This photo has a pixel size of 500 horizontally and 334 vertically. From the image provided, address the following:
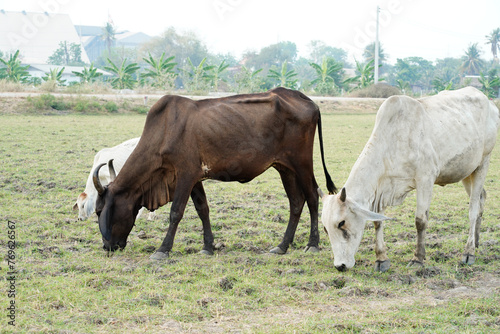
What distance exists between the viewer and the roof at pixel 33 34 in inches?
3009

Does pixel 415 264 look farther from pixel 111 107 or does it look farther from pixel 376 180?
pixel 111 107

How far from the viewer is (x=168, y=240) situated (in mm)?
6125

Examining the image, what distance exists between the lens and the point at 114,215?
625 centimetres

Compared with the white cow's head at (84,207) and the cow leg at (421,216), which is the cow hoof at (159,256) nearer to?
the white cow's head at (84,207)

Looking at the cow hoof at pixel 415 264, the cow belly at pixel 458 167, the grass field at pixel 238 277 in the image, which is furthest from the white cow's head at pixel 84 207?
the cow belly at pixel 458 167

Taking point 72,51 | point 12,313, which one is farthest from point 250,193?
point 72,51

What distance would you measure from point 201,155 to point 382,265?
2.24m

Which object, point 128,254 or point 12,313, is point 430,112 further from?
point 12,313

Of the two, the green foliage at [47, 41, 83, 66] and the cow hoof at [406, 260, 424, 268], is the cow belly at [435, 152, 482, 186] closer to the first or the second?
the cow hoof at [406, 260, 424, 268]

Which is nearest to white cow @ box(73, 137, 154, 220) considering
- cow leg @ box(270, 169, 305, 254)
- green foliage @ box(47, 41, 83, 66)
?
cow leg @ box(270, 169, 305, 254)

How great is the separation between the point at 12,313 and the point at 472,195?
4.87m

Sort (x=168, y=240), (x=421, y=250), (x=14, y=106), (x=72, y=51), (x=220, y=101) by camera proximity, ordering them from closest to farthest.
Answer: (x=421, y=250)
(x=168, y=240)
(x=220, y=101)
(x=14, y=106)
(x=72, y=51)

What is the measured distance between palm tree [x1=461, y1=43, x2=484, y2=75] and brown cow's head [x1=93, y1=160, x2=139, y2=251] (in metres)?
79.3

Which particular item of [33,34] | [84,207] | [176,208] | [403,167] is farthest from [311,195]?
[33,34]
